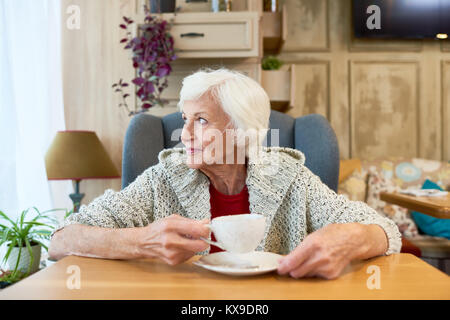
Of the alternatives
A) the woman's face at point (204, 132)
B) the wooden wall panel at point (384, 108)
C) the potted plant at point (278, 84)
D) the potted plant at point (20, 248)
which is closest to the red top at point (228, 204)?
the woman's face at point (204, 132)

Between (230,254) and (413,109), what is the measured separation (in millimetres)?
3284

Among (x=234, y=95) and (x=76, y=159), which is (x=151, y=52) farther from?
(x=234, y=95)

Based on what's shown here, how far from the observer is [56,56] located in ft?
8.88

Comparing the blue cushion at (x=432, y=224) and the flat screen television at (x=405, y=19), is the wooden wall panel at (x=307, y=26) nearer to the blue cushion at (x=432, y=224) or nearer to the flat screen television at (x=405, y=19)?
the flat screen television at (x=405, y=19)

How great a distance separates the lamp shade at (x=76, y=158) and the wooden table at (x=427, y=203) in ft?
5.67

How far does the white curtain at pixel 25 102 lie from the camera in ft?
6.65

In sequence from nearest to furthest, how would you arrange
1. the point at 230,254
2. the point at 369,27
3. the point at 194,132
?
the point at 230,254, the point at 194,132, the point at 369,27

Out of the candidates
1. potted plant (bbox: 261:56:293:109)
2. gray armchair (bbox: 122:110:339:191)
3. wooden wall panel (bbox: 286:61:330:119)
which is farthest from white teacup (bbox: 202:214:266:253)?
wooden wall panel (bbox: 286:61:330:119)

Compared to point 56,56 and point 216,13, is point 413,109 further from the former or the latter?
point 56,56

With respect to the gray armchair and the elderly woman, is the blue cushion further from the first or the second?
the elderly woman

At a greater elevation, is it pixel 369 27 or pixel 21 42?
pixel 369 27

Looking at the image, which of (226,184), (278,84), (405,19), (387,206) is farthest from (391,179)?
(226,184)

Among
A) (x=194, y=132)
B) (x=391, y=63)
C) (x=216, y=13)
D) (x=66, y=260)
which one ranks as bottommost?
(x=66, y=260)
